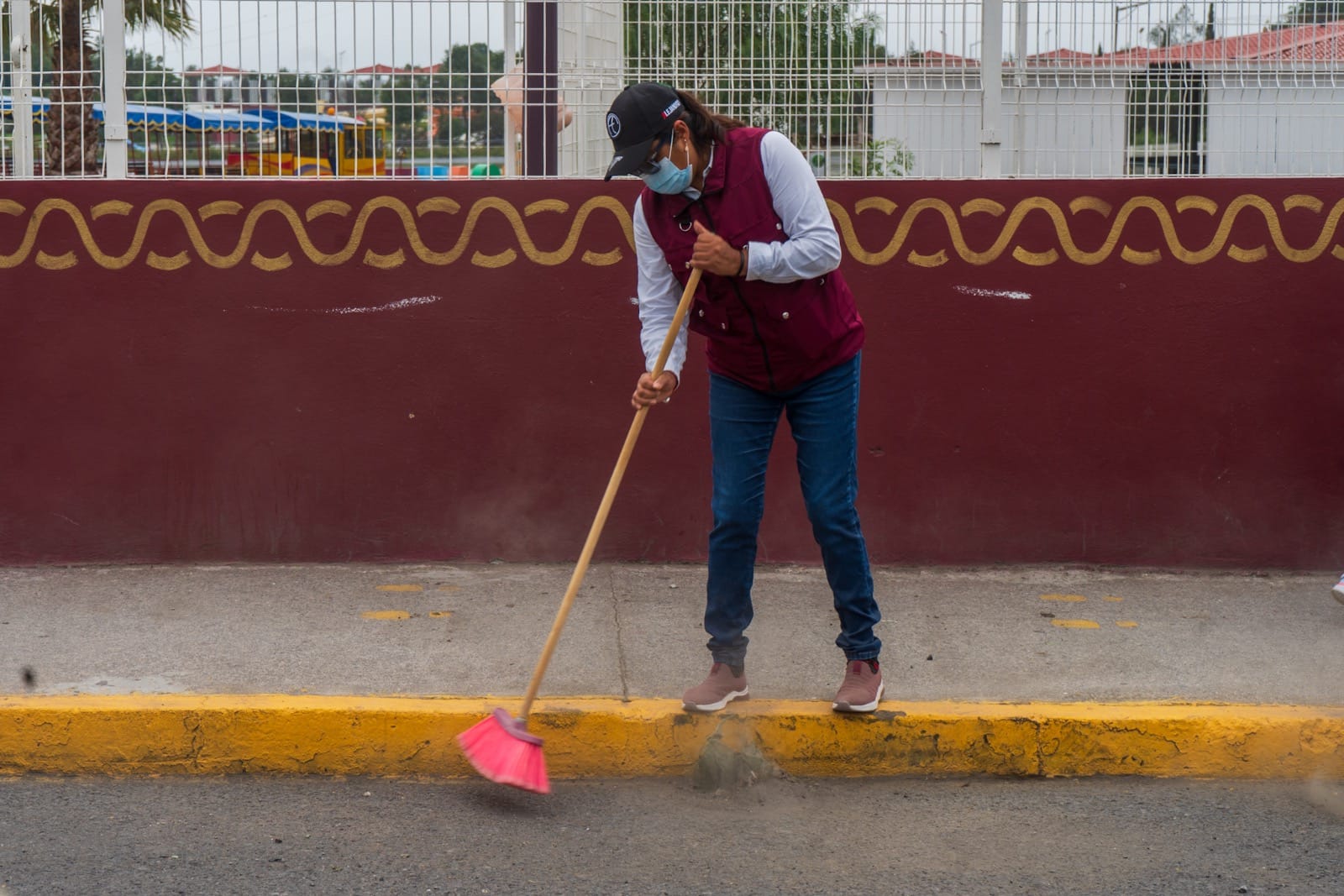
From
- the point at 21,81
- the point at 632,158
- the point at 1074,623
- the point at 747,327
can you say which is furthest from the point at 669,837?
the point at 21,81

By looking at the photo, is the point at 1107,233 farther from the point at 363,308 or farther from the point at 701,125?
the point at 363,308

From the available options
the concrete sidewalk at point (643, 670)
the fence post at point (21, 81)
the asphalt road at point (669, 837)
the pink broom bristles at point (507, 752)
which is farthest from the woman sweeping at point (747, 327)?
the fence post at point (21, 81)

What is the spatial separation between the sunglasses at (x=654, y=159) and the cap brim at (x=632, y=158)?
14 mm

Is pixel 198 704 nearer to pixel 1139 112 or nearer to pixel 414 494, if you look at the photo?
pixel 414 494

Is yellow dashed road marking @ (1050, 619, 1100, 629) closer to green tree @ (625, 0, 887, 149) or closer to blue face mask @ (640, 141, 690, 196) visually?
green tree @ (625, 0, 887, 149)

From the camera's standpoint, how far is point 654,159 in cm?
394

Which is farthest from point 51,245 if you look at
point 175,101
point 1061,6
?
point 1061,6

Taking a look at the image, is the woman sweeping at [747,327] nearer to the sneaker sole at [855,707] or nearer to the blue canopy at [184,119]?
the sneaker sole at [855,707]

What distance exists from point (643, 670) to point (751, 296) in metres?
1.33

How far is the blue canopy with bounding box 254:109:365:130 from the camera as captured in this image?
5848 mm

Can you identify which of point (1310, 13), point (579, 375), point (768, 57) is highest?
point (1310, 13)

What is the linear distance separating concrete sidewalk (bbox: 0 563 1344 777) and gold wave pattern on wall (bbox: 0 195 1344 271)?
1.21 meters

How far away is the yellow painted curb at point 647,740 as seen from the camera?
4.25 meters

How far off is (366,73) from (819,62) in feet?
5.75
